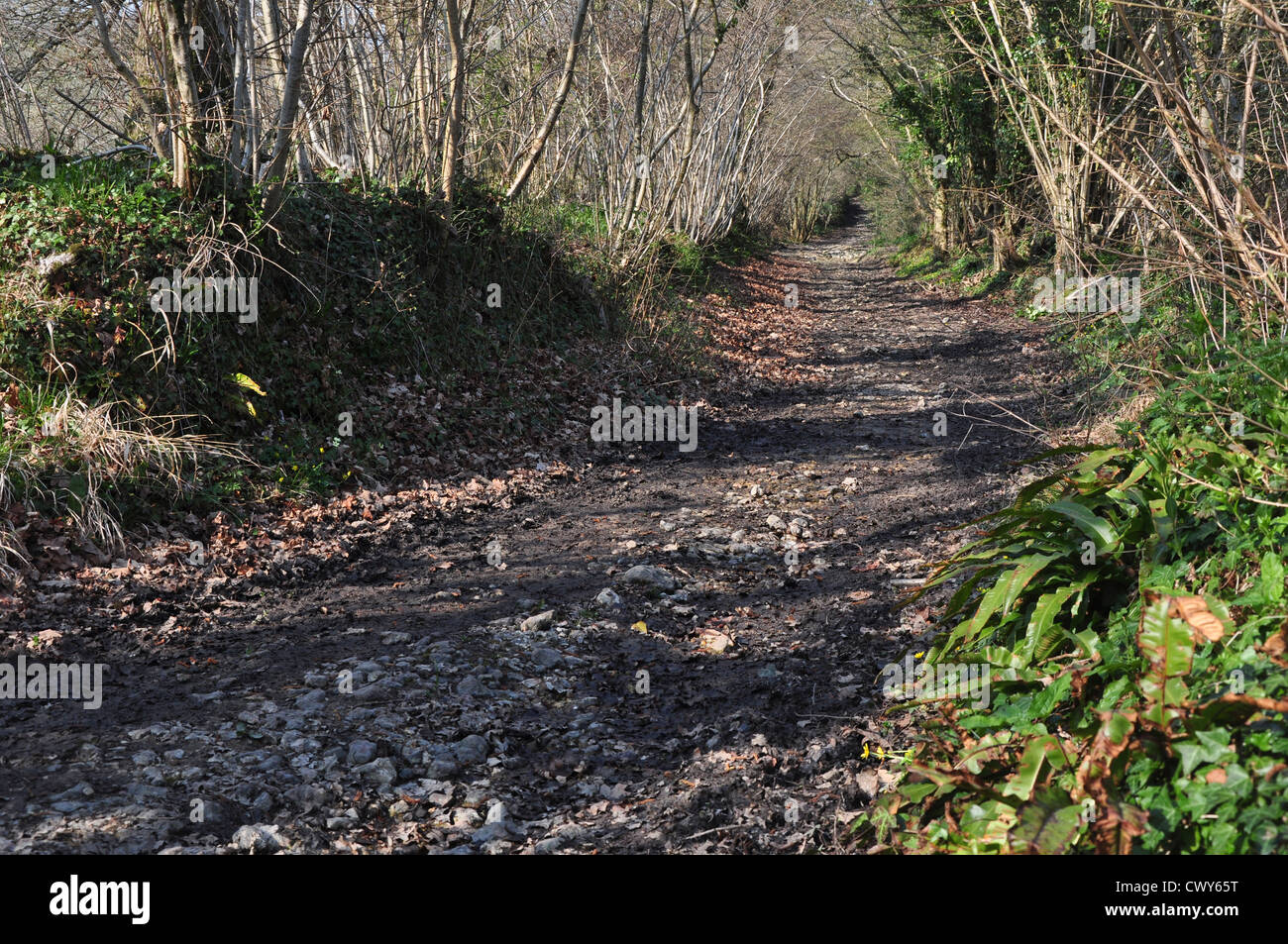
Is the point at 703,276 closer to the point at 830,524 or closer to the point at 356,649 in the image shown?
the point at 830,524

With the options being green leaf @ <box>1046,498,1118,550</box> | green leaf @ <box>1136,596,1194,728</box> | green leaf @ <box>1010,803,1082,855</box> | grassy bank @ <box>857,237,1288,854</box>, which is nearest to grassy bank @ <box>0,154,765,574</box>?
grassy bank @ <box>857,237,1288,854</box>

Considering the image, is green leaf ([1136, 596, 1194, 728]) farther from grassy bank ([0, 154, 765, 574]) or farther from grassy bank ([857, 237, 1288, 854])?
grassy bank ([0, 154, 765, 574])

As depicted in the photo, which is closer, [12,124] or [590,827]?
[590,827]

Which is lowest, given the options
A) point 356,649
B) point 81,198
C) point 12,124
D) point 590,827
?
point 590,827

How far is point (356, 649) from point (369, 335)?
4.65 meters

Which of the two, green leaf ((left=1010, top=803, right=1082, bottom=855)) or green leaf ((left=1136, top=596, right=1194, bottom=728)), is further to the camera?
green leaf ((left=1136, top=596, right=1194, bottom=728))

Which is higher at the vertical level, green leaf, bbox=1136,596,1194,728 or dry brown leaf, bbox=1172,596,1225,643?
dry brown leaf, bbox=1172,596,1225,643

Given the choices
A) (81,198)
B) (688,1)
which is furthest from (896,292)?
(81,198)

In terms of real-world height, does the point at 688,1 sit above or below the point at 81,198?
above

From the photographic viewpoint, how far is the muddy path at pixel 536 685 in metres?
3.36

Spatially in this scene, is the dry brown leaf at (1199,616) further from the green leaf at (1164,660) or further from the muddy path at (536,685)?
the muddy path at (536,685)

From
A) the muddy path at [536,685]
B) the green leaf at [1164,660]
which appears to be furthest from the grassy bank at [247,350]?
the green leaf at [1164,660]

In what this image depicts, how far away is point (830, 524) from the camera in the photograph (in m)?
6.86

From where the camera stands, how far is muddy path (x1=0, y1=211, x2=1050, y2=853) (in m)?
3.36
